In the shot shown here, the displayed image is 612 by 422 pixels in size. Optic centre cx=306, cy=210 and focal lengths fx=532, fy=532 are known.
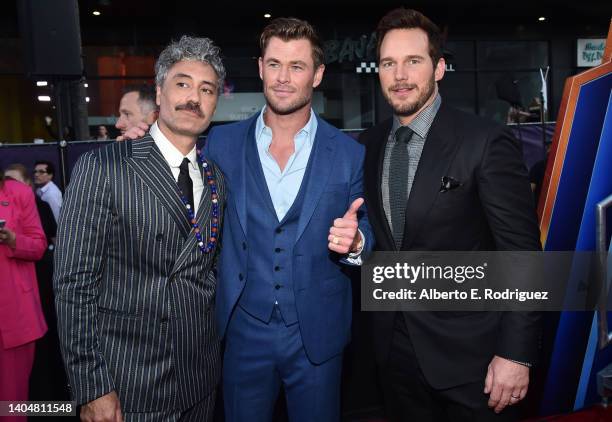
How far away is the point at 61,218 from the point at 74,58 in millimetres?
3189

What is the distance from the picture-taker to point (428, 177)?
2125mm

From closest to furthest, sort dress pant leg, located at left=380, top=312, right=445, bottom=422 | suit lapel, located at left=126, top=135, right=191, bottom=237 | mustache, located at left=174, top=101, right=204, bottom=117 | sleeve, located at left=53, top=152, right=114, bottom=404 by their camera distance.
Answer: sleeve, located at left=53, top=152, right=114, bottom=404, suit lapel, located at left=126, top=135, right=191, bottom=237, mustache, located at left=174, top=101, right=204, bottom=117, dress pant leg, located at left=380, top=312, right=445, bottom=422

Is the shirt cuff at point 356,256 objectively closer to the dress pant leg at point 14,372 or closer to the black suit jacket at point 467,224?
the black suit jacket at point 467,224

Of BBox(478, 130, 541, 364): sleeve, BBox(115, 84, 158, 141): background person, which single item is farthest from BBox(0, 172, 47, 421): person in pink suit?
BBox(478, 130, 541, 364): sleeve

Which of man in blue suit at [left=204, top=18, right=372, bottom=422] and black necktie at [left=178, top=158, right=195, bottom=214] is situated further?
man in blue suit at [left=204, top=18, right=372, bottom=422]

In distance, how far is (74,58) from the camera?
4.57 metres

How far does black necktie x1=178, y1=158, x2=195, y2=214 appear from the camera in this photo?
211cm

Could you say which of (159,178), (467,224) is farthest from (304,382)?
(159,178)

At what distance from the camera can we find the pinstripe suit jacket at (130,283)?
1.86 metres

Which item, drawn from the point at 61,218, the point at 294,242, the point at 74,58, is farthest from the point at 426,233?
the point at 74,58

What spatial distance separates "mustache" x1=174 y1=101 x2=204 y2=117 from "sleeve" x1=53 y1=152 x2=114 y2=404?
0.41 meters

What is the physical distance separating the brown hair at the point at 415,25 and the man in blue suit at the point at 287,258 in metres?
0.37

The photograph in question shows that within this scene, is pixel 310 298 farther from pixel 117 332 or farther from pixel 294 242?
pixel 117 332

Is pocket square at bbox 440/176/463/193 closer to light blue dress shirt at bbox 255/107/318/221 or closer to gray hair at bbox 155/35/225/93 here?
light blue dress shirt at bbox 255/107/318/221
